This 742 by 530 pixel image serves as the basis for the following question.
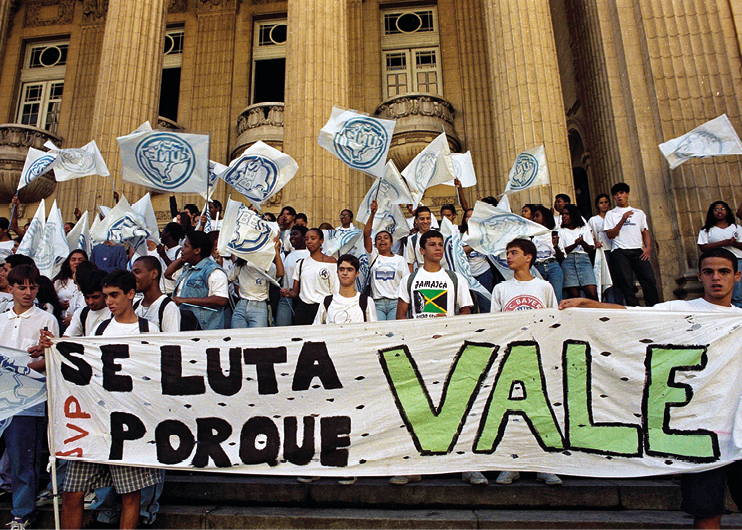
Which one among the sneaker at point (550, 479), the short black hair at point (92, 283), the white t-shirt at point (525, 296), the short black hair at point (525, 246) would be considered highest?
the short black hair at point (525, 246)

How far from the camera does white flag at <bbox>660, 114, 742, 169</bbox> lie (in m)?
7.71

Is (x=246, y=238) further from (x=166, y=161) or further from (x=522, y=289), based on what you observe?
(x=522, y=289)

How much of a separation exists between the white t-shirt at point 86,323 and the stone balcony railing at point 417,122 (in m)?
12.4

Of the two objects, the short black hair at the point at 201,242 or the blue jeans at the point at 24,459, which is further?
the short black hair at the point at 201,242

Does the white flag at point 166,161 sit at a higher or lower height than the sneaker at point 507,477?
higher

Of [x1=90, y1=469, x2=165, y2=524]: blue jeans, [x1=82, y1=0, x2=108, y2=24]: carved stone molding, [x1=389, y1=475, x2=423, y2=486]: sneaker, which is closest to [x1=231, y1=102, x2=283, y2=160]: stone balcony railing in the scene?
[x1=82, y1=0, x2=108, y2=24]: carved stone molding

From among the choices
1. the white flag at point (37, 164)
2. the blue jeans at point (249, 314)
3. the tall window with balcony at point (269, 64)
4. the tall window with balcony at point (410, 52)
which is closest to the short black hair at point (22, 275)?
the blue jeans at point (249, 314)

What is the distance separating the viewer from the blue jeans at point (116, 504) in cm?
400

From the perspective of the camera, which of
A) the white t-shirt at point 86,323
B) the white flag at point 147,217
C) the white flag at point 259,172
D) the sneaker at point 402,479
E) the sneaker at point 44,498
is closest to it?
the sneaker at point 402,479

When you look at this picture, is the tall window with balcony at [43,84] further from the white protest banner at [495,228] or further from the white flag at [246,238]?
the white protest banner at [495,228]

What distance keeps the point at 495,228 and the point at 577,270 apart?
6.27 ft

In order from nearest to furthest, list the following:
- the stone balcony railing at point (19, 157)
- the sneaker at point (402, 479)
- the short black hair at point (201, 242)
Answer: the sneaker at point (402, 479), the short black hair at point (201, 242), the stone balcony railing at point (19, 157)

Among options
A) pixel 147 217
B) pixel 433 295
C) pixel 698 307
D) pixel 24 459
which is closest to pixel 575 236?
pixel 433 295

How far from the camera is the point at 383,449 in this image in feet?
12.7
